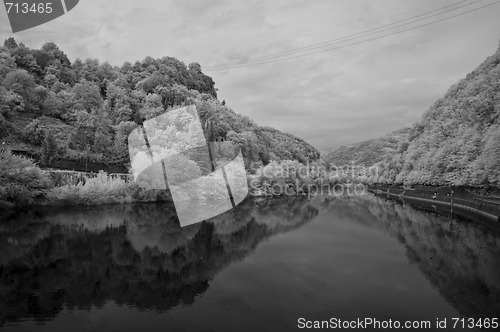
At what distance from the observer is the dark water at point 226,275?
34.8 feet

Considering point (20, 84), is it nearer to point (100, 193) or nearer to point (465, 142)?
point (100, 193)

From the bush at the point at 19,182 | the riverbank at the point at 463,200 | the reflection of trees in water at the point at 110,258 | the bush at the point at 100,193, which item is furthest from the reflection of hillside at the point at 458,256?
the bush at the point at 19,182

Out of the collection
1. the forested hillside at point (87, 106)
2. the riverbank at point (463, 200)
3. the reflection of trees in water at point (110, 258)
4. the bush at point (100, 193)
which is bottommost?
the riverbank at point (463, 200)

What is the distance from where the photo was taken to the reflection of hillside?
40.4 ft

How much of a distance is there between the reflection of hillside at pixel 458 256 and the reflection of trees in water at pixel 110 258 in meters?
9.69

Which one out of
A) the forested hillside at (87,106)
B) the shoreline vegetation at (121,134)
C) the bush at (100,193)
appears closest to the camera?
the bush at (100,193)

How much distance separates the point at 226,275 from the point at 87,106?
224 feet

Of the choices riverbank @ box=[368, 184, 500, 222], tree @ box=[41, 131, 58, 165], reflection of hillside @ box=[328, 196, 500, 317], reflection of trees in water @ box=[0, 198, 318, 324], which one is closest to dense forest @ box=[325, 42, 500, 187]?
riverbank @ box=[368, 184, 500, 222]

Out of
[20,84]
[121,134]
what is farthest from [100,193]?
[20,84]

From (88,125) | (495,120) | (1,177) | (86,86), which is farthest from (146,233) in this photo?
(86,86)

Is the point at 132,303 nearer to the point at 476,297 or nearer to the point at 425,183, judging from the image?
the point at 476,297

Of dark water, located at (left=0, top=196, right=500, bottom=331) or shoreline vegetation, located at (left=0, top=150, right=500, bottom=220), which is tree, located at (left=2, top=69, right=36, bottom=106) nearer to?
shoreline vegetation, located at (left=0, top=150, right=500, bottom=220)

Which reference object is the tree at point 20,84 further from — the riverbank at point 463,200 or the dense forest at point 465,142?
the dense forest at point 465,142

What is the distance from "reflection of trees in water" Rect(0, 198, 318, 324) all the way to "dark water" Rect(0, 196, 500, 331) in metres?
0.06
